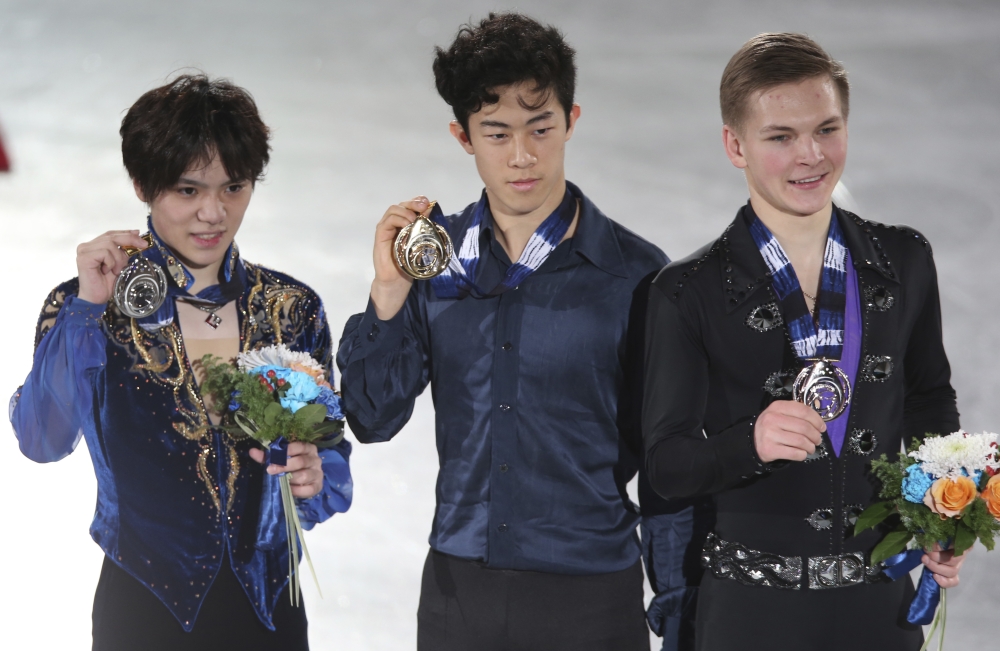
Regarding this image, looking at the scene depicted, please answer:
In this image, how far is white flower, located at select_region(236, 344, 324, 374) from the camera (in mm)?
2793

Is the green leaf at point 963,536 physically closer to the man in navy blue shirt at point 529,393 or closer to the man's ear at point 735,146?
the man in navy blue shirt at point 529,393

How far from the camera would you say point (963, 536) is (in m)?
2.22

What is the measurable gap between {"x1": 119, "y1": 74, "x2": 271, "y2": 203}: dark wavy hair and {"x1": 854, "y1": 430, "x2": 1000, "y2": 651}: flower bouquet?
168 centimetres

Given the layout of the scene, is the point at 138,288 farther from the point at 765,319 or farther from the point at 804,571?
the point at 804,571

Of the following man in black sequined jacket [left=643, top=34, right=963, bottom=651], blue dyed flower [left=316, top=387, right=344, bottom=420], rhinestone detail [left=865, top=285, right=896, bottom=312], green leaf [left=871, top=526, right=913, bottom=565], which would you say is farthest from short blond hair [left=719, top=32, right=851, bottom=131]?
blue dyed flower [left=316, top=387, right=344, bottom=420]

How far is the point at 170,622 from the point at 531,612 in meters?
0.85

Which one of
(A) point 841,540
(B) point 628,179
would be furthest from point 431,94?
(A) point 841,540

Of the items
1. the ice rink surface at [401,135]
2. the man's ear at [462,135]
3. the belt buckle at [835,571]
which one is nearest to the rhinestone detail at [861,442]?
the belt buckle at [835,571]

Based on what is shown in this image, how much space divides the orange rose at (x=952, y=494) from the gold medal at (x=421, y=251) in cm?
120

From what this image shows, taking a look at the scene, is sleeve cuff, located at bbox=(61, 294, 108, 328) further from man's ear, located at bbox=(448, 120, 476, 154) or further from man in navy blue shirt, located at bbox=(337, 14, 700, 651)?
man's ear, located at bbox=(448, 120, 476, 154)

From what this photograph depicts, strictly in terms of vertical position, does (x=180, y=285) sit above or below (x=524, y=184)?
below

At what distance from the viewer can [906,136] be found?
617 centimetres

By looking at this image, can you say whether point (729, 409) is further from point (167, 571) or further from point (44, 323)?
point (44, 323)

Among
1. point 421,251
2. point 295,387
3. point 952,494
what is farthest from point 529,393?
point 952,494
